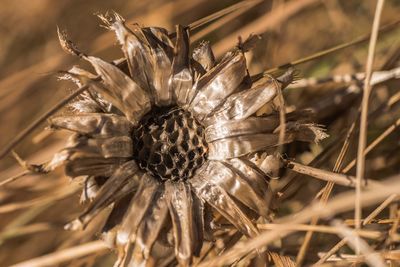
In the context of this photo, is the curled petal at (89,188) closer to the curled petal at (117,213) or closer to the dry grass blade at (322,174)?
the curled petal at (117,213)

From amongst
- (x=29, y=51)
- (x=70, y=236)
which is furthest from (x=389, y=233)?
(x=29, y=51)

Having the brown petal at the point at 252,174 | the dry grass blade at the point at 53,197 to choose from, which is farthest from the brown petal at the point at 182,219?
the dry grass blade at the point at 53,197

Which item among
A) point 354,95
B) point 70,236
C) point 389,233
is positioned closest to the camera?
point 389,233

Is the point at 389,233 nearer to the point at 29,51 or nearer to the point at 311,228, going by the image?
the point at 311,228

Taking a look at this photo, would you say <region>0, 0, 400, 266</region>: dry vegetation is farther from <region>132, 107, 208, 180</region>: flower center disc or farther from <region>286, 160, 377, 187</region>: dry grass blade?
<region>132, 107, 208, 180</region>: flower center disc

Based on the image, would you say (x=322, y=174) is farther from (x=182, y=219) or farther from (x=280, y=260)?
(x=182, y=219)

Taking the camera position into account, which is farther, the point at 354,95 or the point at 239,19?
the point at 239,19

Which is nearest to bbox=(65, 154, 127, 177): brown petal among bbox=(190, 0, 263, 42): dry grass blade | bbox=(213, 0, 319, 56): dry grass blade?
bbox=(190, 0, 263, 42): dry grass blade
